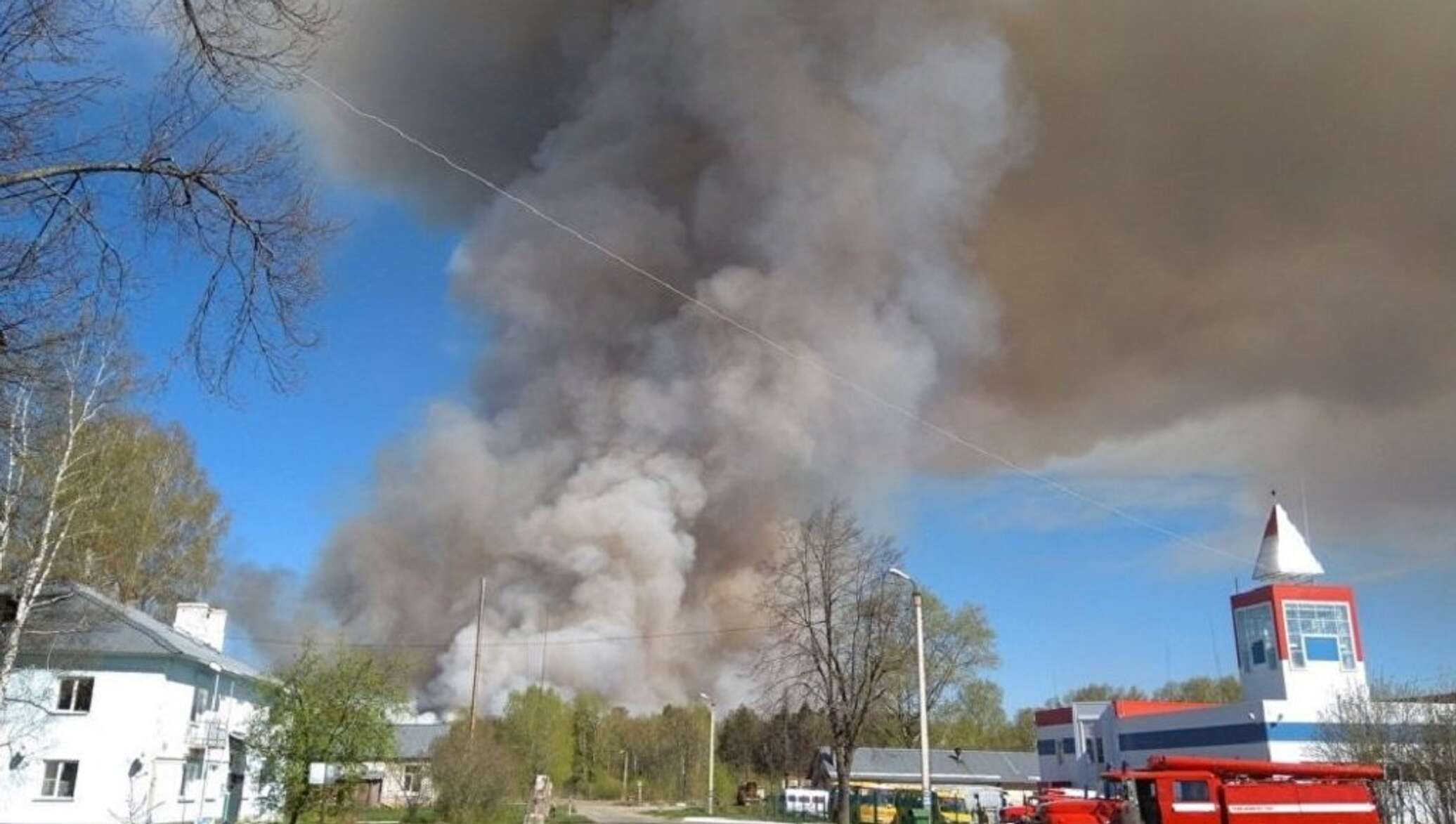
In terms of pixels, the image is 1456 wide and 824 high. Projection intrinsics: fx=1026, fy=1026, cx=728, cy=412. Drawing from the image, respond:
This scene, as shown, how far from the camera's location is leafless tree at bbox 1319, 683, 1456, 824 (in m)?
27.3

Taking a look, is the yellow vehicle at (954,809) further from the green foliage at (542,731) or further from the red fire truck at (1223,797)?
the green foliage at (542,731)

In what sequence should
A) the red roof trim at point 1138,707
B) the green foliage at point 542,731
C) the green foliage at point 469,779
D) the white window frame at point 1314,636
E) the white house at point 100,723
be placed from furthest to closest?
the green foliage at point 542,731
the red roof trim at point 1138,707
the white window frame at point 1314,636
the green foliage at point 469,779
the white house at point 100,723

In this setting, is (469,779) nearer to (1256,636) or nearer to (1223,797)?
(1223,797)

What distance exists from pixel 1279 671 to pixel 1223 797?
2541cm

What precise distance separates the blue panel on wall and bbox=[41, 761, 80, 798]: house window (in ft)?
146

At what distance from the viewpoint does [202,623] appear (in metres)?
38.4

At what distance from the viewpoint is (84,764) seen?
28250 millimetres

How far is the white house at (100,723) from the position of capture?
27344 millimetres

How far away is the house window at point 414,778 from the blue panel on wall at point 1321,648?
3742cm

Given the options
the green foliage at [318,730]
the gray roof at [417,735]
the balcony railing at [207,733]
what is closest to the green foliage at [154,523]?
the balcony railing at [207,733]

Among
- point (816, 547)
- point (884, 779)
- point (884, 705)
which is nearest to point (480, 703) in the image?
point (884, 779)

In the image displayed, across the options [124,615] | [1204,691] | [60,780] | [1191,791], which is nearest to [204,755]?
[60,780]

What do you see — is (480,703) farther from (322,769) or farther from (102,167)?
(102,167)

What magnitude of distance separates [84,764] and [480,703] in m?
53.3
